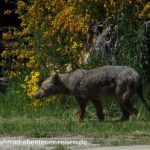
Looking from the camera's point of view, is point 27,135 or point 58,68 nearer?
point 27,135

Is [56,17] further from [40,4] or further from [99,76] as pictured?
[99,76]

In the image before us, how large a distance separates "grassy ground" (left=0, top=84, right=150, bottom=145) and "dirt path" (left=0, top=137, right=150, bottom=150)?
25cm

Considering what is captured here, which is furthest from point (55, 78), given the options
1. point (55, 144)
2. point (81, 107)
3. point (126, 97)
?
point (55, 144)

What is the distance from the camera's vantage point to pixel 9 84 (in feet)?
58.5

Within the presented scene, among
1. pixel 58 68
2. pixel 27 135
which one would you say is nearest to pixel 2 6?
pixel 58 68

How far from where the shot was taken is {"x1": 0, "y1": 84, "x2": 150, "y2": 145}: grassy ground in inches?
456

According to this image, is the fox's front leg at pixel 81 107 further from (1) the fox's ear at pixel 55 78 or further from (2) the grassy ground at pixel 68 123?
(1) the fox's ear at pixel 55 78

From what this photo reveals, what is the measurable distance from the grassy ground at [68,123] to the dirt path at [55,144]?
25 centimetres

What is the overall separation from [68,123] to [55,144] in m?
2.94

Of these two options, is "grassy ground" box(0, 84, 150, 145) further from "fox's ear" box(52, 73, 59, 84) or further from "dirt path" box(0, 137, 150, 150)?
"fox's ear" box(52, 73, 59, 84)

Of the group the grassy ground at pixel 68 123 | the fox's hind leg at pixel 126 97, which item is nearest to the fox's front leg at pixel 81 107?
the grassy ground at pixel 68 123

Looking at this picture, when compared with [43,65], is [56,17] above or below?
above

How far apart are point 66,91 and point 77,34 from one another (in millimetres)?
2774

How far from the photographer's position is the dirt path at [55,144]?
962 centimetres
